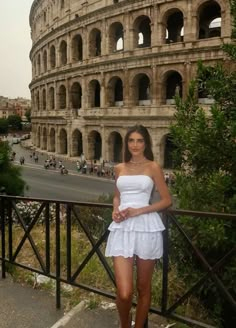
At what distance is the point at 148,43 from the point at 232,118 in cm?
2559

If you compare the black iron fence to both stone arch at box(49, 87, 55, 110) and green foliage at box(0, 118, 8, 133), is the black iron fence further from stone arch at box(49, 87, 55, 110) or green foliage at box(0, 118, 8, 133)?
green foliage at box(0, 118, 8, 133)

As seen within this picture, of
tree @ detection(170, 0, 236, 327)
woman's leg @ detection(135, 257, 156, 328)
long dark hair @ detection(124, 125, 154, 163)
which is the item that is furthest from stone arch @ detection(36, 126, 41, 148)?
woman's leg @ detection(135, 257, 156, 328)

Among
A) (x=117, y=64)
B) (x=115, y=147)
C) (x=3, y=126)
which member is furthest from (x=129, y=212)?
(x=3, y=126)

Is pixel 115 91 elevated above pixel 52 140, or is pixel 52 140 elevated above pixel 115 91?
pixel 115 91

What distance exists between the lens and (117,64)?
2669 centimetres

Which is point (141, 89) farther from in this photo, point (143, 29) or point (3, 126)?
point (3, 126)

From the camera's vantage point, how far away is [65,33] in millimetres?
31719

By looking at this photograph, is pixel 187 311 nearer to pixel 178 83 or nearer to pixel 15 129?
pixel 178 83

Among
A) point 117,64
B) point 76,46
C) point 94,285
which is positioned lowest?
point 94,285

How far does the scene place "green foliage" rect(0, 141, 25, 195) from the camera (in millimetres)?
12438

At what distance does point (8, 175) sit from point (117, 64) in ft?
54.0

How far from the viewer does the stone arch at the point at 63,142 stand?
3384 cm

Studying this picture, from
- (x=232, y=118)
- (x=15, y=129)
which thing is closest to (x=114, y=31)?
(x=232, y=118)

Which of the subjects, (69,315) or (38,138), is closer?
(69,315)
